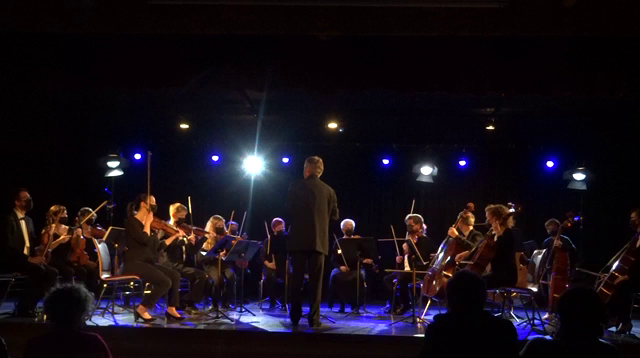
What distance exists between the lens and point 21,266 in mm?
6805

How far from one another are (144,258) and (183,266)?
4.03ft

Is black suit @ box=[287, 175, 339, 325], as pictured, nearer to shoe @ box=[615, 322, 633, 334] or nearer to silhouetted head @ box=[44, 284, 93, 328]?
shoe @ box=[615, 322, 633, 334]

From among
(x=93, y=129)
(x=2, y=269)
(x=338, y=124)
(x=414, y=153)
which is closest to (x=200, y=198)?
(x=93, y=129)

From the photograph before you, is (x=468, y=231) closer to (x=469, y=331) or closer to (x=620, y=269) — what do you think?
(x=620, y=269)

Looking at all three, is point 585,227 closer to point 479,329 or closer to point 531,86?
point 531,86

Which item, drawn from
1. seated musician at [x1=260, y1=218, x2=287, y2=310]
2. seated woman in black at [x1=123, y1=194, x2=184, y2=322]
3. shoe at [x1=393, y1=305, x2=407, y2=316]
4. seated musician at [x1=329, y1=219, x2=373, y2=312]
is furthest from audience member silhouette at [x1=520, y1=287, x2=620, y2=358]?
seated musician at [x1=260, y1=218, x2=287, y2=310]

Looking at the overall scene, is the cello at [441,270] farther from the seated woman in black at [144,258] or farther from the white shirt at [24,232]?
the white shirt at [24,232]

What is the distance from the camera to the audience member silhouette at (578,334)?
7.61ft

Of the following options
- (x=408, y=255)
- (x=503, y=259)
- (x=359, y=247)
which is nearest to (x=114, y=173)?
(x=359, y=247)

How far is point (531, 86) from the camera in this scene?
5.37 meters

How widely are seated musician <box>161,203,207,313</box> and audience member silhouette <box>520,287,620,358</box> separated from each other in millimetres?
5368

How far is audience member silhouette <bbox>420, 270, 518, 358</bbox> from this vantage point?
2467mm

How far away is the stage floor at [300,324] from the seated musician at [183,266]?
0.36 meters

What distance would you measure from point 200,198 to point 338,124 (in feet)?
10.3
